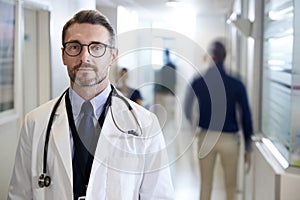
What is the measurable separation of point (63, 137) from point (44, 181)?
13cm

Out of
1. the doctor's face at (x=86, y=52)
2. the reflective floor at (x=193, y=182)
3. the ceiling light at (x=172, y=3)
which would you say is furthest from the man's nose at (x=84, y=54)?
the reflective floor at (x=193, y=182)

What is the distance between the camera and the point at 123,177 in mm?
1079

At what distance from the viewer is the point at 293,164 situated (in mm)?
1761

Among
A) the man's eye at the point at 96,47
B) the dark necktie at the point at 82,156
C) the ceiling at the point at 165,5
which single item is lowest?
the dark necktie at the point at 82,156

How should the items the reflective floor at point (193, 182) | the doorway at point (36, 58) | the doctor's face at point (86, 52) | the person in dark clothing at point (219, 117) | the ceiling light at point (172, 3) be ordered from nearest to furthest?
the doctor's face at point (86, 52)
the person in dark clothing at point (219, 117)
the doorway at point (36, 58)
the ceiling light at point (172, 3)
the reflective floor at point (193, 182)

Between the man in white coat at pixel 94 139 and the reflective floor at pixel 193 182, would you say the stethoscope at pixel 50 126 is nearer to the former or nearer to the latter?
the man in white coat at pixel 94 139

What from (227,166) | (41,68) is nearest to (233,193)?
(227,166)

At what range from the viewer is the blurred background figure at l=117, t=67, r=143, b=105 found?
4.02ft

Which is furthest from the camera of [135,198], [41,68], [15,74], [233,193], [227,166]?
[233,193]

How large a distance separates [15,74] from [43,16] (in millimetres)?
279

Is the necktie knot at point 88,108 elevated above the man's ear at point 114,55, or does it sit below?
below

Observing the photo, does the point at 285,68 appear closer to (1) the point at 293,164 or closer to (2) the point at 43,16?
(1) the point at 293,164

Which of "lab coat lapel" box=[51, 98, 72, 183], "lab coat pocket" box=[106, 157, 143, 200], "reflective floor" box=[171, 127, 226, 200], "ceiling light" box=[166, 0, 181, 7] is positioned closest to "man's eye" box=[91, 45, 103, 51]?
"lab coat lapel" box=[51, 98, 72, 183]

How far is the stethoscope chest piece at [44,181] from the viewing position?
1078mm
